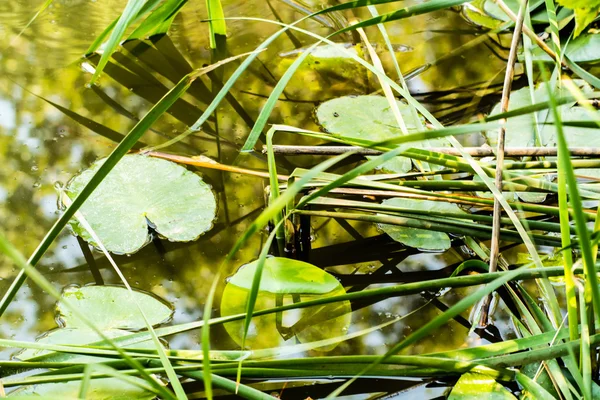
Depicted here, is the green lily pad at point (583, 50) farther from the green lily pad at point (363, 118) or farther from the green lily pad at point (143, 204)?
the green lily pad at point (143, 204)

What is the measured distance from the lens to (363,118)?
1.44 metres

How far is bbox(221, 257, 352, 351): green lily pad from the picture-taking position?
101 centimetres

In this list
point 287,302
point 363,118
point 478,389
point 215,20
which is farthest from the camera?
point 215,20

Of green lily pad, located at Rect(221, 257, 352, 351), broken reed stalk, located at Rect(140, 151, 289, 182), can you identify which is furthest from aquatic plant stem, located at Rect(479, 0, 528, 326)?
broken reed stalk, located at Rect(140, 151, 289, 182)

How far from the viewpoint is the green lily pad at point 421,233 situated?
1179 millimetres

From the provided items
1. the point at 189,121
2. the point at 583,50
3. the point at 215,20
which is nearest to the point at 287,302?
the point at 189,121

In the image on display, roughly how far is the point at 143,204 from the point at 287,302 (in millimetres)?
369

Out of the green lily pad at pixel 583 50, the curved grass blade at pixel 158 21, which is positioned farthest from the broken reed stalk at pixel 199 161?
the green lily pad at pixel 583 50

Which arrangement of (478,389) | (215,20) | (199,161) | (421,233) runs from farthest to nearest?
(215,20) < (199,161) < (421,233) < (478,389)

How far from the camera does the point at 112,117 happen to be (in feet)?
4.85

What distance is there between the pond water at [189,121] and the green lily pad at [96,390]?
116mm

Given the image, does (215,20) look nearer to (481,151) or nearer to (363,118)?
(363,118)

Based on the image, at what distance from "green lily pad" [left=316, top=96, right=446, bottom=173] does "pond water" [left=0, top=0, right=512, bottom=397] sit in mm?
68

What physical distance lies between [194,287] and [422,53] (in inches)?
41.2
